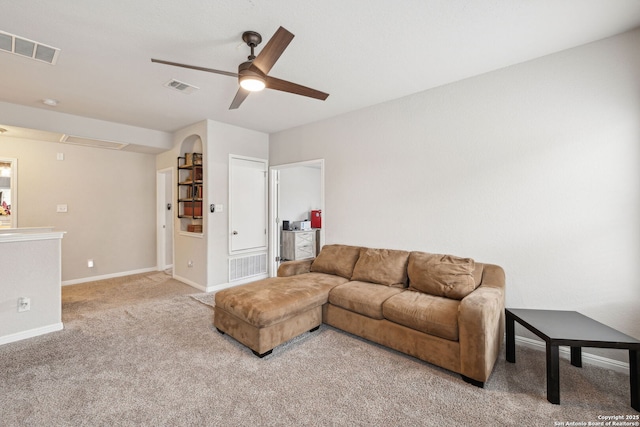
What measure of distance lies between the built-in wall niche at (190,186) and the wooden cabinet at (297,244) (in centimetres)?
195

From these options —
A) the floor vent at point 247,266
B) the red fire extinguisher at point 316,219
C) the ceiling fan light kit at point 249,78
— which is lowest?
the floor vent at point 247,266

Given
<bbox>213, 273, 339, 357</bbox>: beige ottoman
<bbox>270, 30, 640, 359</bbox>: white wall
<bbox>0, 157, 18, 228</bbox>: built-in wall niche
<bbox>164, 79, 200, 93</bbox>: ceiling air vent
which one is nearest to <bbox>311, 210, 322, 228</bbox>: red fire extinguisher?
<bbox>270, 30, 640, 359</bbox>: white wall

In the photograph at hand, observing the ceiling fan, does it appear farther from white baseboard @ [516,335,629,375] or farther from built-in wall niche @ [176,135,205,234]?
white baseboard @ [516,335,629,375]

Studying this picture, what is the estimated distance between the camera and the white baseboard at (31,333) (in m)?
2.65

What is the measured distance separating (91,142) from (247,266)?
3244 mm

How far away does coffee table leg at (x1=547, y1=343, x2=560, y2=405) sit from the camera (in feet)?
5.92

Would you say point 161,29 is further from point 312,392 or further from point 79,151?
point 79,151

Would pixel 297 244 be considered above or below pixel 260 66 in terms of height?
below

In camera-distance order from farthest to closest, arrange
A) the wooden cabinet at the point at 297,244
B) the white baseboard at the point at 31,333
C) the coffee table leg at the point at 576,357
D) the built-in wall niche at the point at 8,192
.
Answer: the wooden cabinet at the point at 297,244 < the built-in wall niche at the point at 8,192 < the white baseboard at the point at 31,333 < the coffee table leg at the point at 576,357

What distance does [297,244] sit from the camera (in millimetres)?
6062

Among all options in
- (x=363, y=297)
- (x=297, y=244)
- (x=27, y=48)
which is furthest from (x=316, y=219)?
(x=27, y=48)

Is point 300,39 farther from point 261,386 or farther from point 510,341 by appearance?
point 510,341

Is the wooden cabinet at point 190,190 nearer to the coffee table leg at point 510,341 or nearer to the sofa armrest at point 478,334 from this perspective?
the sofa armrest at point 478,334

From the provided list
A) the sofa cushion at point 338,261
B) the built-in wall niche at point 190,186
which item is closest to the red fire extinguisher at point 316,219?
the built-in wall niche at point 190,186
